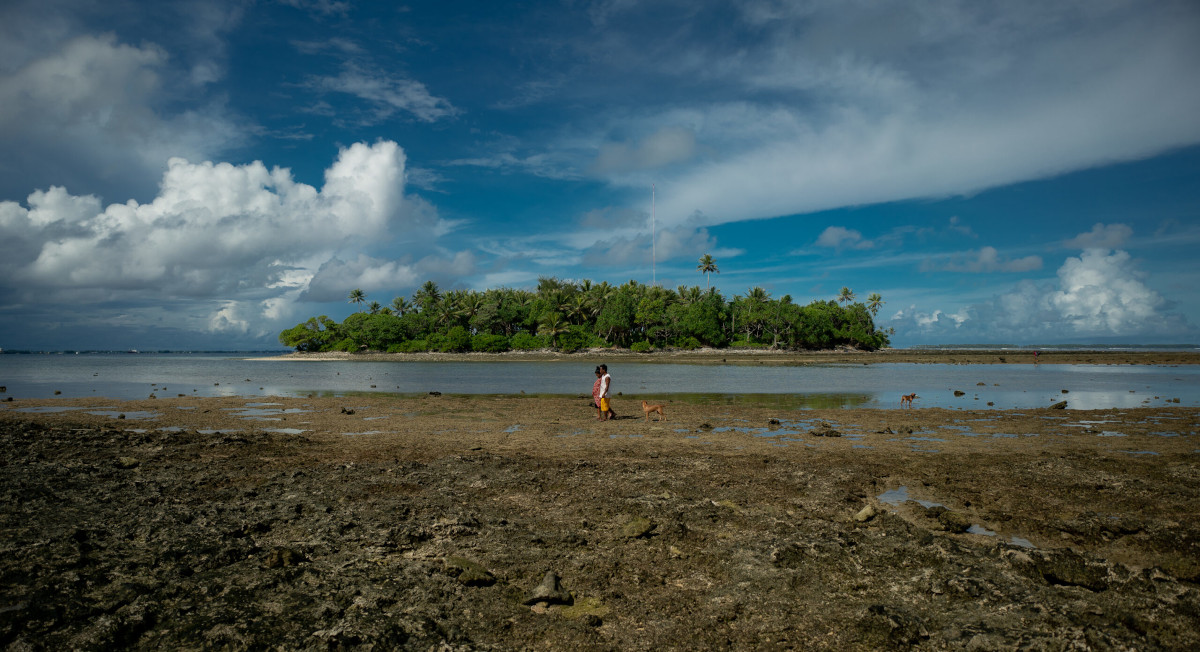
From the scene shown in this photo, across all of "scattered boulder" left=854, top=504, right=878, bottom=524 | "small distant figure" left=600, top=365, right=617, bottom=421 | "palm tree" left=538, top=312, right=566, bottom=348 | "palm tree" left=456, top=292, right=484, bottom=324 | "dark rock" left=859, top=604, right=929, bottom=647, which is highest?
"palm tree" left=456, top=292, right=484, bottom=324

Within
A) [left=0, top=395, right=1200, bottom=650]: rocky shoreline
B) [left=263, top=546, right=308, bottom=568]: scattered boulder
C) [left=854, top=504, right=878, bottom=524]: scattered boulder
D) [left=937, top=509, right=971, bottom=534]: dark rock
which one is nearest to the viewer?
[left=0, top=395, right=1200, bottom=650]: rocky shoreline

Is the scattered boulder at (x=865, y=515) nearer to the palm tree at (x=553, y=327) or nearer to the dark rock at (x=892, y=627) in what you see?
the dark rock at (x=892, y=627)

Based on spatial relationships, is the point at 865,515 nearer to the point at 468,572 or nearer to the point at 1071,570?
the point at 1071,570

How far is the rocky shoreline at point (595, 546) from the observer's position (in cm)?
501

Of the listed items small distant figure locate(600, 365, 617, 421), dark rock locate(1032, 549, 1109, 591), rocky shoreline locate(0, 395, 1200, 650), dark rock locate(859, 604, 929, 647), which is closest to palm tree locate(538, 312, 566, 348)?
small distant figure locate(600, 365, 617, 421)

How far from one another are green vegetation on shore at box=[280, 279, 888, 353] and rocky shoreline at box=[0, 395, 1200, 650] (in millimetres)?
93052

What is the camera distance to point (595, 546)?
702 cm

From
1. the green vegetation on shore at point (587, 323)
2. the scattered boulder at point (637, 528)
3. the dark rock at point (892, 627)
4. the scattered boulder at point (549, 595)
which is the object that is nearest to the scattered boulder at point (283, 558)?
the scattered boulder at point (549, 595)

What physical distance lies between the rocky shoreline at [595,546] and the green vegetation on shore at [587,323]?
9305 cm

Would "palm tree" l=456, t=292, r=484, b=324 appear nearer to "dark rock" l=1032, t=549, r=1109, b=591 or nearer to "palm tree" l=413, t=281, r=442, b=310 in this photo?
"palm tree" l=413, t=281, r=442, b=310

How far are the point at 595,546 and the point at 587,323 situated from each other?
10568cm

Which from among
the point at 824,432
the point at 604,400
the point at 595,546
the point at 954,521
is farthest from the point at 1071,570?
the point at 604,400

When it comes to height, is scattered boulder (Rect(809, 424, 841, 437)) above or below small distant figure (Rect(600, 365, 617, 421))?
below

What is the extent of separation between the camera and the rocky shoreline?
501 centimetres
